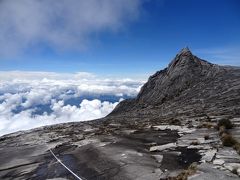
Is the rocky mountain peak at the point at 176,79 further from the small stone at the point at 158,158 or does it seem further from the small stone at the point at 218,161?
the small stone at the point at 218,161

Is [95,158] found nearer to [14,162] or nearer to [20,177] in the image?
[20,177]

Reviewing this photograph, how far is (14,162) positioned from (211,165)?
20141mm

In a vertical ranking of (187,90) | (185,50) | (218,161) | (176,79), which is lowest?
(218,161)

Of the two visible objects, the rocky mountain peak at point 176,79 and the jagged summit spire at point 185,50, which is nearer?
the rocky mountain peak at point 176,79

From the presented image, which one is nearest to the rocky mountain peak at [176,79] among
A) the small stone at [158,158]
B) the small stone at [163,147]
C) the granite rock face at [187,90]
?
the granite rock face at [187,90]

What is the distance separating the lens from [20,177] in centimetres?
2362

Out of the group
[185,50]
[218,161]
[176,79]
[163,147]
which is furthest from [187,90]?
[218,161]

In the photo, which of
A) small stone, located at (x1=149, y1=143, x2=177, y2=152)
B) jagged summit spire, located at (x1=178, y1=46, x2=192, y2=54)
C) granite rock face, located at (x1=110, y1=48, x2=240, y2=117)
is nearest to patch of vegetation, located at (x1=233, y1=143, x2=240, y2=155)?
small stone, located at (x1=149, y1=143, x2=177, y2=152)

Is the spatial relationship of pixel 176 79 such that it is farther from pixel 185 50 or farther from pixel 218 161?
pixel 218 161

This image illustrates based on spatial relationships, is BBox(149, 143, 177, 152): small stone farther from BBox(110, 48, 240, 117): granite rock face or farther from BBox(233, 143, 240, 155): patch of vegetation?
BBox(110, 48, 240, 117): granite rock face

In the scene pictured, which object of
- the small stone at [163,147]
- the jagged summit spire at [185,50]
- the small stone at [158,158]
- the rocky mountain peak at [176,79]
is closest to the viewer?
the small stone at [158,158]

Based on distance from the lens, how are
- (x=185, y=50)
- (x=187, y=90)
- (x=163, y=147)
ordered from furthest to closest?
(x=185, y=50), (x=187, y=90), (x=163, y=147)

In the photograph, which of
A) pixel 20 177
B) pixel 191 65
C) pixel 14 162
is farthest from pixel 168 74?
pixel 20 177

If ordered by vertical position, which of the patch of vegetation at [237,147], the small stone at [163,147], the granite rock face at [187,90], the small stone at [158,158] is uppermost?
the granite rock face at [187,90]
